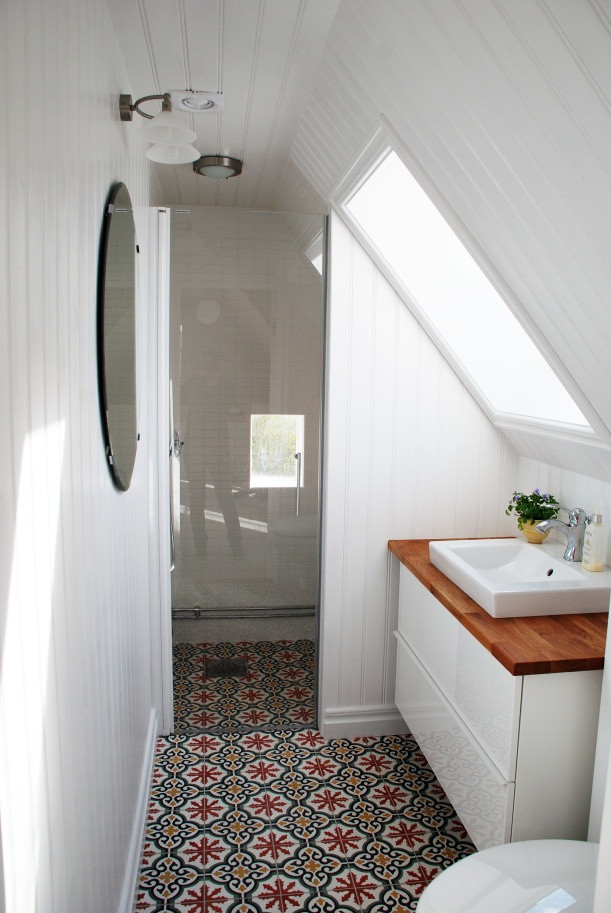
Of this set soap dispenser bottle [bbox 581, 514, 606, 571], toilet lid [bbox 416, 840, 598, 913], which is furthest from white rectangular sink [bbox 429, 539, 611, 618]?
toilet lid [bbox 416, 840, 598, 913]

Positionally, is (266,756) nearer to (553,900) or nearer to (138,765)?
(138,765)

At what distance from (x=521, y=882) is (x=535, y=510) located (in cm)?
140

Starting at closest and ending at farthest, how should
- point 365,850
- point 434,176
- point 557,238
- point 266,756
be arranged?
point 557,238
point 434,176
point 365,850
point 266,756

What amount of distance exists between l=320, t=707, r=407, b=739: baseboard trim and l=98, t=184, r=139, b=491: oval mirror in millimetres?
1585

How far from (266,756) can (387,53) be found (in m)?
2.51

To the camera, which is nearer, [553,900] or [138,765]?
[553,900]

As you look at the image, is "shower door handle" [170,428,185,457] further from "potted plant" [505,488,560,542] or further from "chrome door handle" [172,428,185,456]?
"potted plant" [505,488,560,542]

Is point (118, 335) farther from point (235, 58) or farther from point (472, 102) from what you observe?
point (472, 102)

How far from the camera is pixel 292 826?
2445mm

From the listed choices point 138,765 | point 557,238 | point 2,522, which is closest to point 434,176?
point 557,238

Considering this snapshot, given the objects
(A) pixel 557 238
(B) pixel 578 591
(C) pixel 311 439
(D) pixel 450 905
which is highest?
(A) pixel 557 238

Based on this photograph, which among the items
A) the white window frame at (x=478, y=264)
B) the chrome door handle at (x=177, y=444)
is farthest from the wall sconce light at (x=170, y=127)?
the chrome door handle at (x=177, y=444)

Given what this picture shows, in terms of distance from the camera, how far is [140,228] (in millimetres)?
2482

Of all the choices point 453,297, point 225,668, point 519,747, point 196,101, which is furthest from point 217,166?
point 519,747
